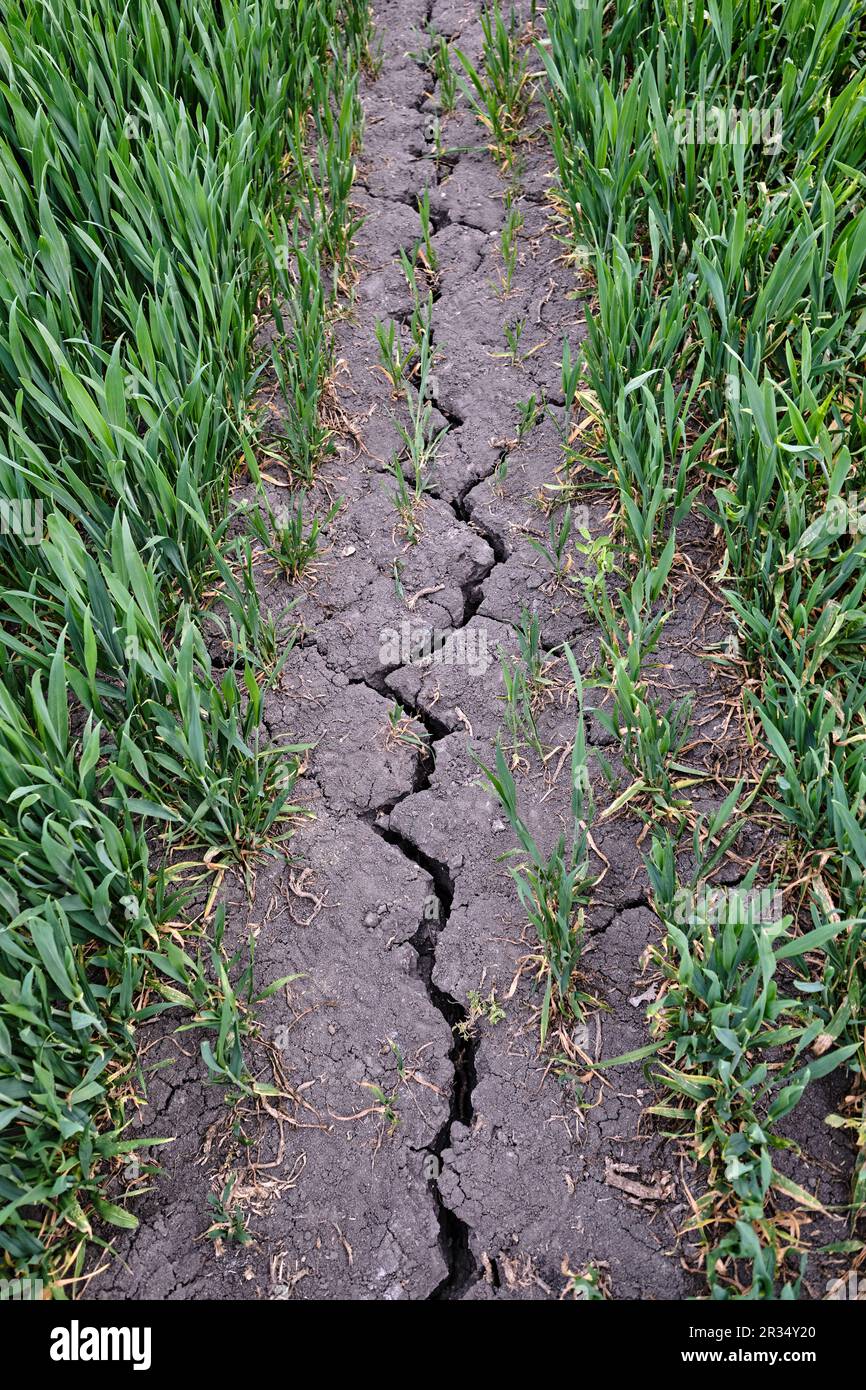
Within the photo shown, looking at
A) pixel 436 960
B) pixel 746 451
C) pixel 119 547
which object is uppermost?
pixel 746 451

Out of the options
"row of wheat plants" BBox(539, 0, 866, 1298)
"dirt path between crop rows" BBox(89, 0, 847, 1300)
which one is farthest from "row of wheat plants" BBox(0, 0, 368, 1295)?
"row of wheat plants" BBox(539, 0, 866, 1298)

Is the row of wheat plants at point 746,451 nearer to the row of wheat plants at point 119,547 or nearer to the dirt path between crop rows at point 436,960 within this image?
the dirt path between crop rows at point 436,960

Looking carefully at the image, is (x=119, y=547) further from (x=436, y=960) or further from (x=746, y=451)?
(x=746, y=451)

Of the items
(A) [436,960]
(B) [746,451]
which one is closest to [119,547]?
(A) [436,960]

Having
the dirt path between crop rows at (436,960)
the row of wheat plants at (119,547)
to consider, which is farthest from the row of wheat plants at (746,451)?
the row of wheat plants at (119,547)

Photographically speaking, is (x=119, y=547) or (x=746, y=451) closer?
(x=119, y=547)

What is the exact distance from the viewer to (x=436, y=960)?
1896mm

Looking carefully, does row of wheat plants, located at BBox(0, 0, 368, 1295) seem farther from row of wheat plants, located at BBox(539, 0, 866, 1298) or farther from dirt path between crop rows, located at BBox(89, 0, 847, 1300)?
row of wheat plants, located at BBox(539, 0, 866, 1298)

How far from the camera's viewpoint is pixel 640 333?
2.43 m

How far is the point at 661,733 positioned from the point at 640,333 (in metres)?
1.03

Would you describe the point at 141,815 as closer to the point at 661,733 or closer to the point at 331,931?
the point at 331,931

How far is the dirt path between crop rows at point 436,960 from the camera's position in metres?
1.60

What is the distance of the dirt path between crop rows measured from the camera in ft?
5.26
